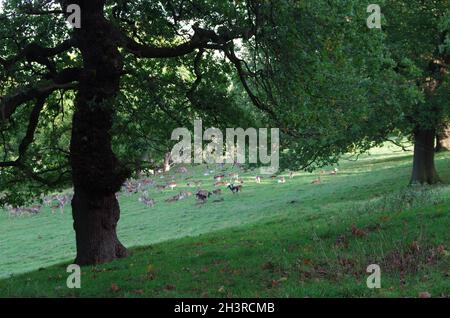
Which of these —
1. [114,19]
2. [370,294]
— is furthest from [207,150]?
[370,294]

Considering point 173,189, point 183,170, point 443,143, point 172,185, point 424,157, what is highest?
point 443,143

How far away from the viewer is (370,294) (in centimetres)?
827

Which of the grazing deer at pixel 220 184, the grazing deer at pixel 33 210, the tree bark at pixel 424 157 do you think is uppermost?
the tree bark at pixel 424 157

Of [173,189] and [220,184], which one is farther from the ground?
[220,184]

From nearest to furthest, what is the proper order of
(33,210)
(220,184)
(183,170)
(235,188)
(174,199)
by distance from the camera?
(235,188) < (174,199) < (33,210) < (220,184) < (183,170)

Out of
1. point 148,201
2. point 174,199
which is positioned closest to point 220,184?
point 174,199

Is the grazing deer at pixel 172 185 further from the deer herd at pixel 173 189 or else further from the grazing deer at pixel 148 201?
the grazing deer at pixel 148 201

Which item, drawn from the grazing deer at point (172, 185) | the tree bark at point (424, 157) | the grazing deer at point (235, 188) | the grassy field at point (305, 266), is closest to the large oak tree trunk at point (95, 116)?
the grassy field at point (305, 266)

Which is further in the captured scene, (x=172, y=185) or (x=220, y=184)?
(x=172, y=185)

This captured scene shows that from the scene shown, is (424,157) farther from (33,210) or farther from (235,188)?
(33,210)

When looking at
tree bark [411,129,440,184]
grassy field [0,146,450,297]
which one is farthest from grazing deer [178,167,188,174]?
grassy field [0,146,450,297]

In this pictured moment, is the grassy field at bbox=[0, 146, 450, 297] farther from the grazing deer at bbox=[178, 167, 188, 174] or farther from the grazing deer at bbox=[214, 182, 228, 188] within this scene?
the grazing deer at bbox=[178, 167, 188, 174]

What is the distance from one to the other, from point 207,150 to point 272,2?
5.40 metres

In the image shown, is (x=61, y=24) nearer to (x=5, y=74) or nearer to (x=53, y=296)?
(x=5, y=74)
